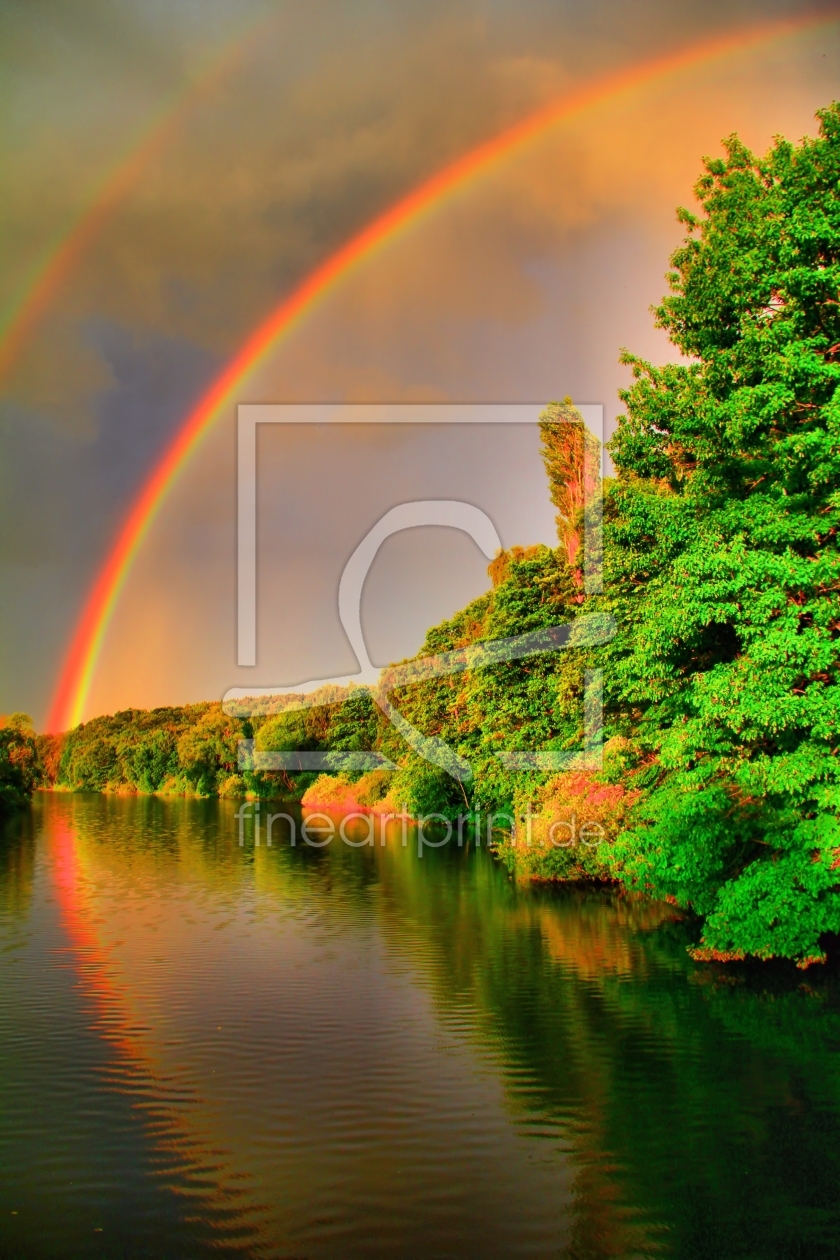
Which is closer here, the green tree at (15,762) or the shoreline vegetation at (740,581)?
the shoreline vegetation at (740,581)

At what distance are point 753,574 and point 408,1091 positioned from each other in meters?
12.4

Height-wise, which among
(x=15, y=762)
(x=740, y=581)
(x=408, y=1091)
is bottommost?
(x=408, y=1091)

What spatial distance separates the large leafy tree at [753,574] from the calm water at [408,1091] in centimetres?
292

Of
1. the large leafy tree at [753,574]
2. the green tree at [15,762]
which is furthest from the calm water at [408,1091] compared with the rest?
the green tree at [15,762]

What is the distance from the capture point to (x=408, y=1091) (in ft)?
52.5

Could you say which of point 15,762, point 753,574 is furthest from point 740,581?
point 15,762

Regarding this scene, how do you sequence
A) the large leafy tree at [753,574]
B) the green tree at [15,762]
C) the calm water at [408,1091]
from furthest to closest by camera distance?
the green tree at [15,762]
the large leafy tree at [753,574]
the calm water at [408,1091]

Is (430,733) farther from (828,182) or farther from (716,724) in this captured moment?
(828,182)

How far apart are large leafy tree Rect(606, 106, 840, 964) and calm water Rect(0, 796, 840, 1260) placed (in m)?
2.92

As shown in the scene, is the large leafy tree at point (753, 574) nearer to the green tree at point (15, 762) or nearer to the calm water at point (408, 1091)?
the calm water at point (408, 1091)

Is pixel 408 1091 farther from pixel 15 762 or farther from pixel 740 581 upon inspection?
pixel 15 762

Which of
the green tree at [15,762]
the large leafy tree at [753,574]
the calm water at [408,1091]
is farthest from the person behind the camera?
the green tree at [15,762]

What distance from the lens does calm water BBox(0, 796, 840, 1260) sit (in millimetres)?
11305

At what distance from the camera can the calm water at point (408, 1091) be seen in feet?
37.1
